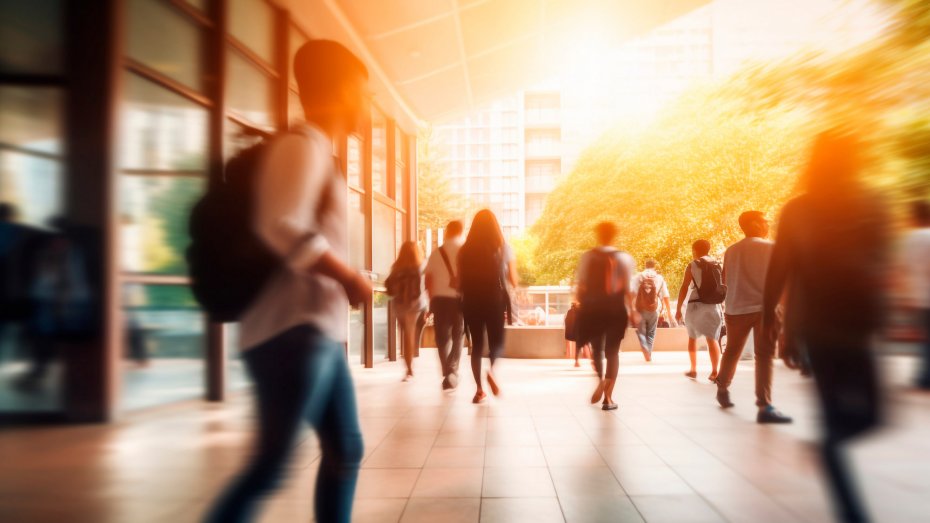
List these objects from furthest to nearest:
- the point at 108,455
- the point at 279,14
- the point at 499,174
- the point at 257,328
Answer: the point at 499,174 < the point at 279,14 < the point at 108,455 < the point at 257,328

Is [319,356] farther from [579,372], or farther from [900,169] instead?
[900,169]

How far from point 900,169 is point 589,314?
345 inches

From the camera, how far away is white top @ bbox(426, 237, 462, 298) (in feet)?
28.1

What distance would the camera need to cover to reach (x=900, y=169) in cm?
1276

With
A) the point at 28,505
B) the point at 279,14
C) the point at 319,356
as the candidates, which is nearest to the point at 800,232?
the point at 319,356

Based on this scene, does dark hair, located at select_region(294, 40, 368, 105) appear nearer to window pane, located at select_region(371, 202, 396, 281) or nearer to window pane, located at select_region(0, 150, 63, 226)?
window pane, located at select_region(0, 150, 63, 226)

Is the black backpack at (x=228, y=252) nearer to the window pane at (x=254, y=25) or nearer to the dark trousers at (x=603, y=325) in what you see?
the dark trousers at (x=603, y=325)

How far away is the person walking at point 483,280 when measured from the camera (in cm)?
749

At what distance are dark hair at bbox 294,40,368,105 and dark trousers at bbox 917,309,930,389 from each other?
7354 mm

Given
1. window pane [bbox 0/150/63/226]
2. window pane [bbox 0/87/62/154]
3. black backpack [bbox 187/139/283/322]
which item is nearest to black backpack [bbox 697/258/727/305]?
window pane [bbox 0/150/63/226]

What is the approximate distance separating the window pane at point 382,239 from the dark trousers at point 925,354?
857cm

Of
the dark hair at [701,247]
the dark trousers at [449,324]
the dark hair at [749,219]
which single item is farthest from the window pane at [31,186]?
the dark hair at [701,247]

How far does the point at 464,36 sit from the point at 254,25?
4.12m

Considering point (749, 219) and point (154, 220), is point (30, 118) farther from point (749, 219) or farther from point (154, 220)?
point (749, 219)
